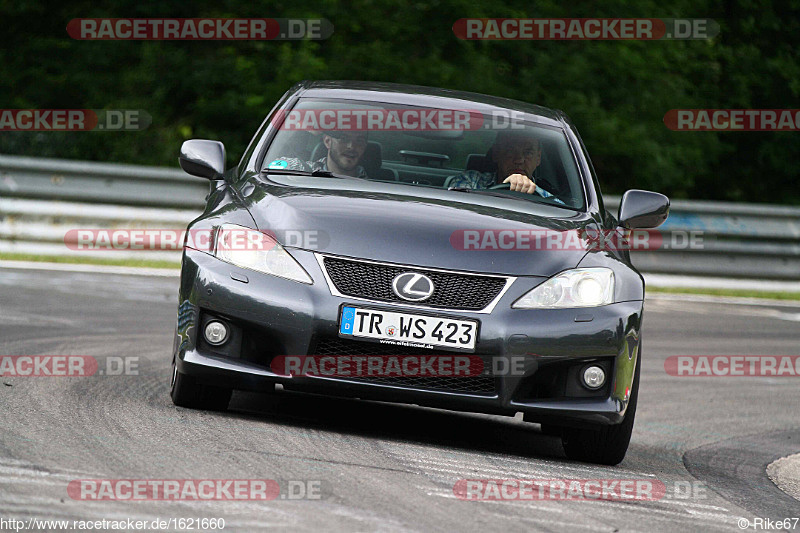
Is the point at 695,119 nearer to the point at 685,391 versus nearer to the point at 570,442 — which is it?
the point at 685,391

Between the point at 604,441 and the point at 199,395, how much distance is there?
1806mm

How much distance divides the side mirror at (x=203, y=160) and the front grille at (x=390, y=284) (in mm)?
1425

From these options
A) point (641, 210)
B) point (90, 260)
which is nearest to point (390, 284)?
point (641, 210)

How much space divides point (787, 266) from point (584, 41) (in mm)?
5689

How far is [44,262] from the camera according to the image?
13.1 meters

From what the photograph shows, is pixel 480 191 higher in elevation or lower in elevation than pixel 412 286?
higher

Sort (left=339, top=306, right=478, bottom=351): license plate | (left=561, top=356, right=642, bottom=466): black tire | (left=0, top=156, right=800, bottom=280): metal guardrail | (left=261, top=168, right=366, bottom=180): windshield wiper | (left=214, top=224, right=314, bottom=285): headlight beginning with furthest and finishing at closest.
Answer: (left=0, top=156, right=800, bottom=280): metal guardrail < (left=261, top=168, right=366, bottom=180): windshield wiper < (left=561, top=356, right=642, bottom=466): black tire < (left=214, top=224, right=314, bottom=285): headlight < (left=339, top=306, right=478, bottom=351): license plate

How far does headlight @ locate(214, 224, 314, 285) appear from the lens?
5.81 meters

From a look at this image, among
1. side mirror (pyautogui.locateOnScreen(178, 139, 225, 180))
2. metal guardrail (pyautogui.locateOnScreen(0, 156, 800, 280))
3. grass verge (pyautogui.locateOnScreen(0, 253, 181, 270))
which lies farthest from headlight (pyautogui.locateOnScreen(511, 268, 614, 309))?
metal guardrail (pyautogui.locateOnScreen(0, 156, 800, 280))

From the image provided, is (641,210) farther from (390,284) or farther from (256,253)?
(256,253)

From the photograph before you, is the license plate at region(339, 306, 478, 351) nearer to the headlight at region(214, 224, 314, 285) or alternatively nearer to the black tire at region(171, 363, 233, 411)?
the headlight at region(214, 224, 314, 285)

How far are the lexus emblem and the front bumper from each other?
0.22ft

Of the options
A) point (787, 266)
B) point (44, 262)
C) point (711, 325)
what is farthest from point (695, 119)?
point (44, 262)

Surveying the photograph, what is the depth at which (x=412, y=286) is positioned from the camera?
5723 millimetres
